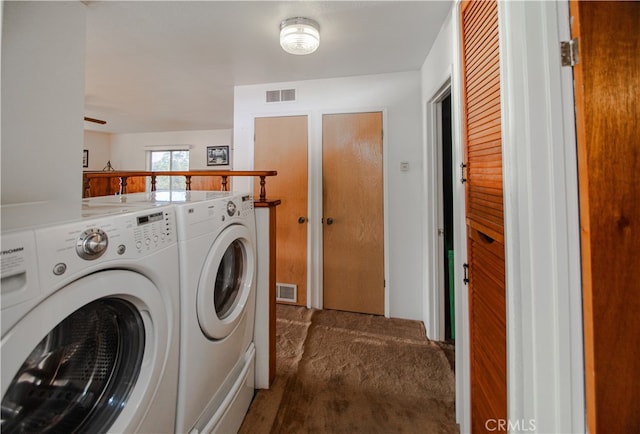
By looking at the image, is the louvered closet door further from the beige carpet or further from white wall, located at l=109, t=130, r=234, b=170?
white wall, located at l=109, t=130, r=234, b=170

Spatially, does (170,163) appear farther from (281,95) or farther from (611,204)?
(611,204)

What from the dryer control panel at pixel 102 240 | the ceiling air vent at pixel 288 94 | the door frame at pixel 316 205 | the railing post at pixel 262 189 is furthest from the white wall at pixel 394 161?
the dryer control panel at pixel 102 240

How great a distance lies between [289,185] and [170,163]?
13.0 feet

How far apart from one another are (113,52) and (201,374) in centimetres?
256

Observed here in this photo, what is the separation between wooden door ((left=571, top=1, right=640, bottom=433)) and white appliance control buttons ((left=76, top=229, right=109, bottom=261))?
1.24 meters

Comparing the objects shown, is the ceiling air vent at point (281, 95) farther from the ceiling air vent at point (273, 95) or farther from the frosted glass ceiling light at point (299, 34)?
the frosted glass ceiling light at point (299, 34)

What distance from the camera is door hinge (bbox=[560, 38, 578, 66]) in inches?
28.3

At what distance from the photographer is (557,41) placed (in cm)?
74

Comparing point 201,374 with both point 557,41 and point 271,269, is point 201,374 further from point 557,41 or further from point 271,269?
point 557,41

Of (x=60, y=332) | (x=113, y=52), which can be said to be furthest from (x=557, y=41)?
(x=113, y=52)

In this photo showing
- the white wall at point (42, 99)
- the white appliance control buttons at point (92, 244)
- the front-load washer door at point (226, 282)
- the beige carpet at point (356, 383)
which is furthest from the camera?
the beige carpet at point (356, 383)

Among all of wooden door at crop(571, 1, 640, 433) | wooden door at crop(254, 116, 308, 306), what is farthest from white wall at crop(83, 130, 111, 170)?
wooden door at crop(571, 1, 640, 433)

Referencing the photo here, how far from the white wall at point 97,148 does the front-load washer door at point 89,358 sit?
6.14m

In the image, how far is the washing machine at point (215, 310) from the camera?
987 mm
